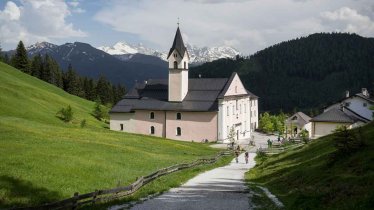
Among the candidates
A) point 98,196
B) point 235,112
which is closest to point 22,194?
point 98,196

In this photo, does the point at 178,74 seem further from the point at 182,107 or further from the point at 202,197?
the point at 202,197

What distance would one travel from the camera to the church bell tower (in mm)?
81875

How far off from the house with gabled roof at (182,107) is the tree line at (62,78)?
41946 mm

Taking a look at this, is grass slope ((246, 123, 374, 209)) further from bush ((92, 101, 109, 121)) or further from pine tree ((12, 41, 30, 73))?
pine tree ((12, 41, 30, 73))

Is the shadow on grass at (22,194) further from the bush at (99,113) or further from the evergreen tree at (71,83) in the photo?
the evergreen tree at (71,83)

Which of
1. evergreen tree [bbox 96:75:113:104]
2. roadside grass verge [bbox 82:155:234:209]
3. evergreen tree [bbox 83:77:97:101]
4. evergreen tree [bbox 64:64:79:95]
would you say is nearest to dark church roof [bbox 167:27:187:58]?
roadside grass verge [bbox 82:155:234:209]

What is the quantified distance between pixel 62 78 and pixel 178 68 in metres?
75.7

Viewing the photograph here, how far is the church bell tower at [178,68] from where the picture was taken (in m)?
81.9

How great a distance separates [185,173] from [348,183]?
772 inches

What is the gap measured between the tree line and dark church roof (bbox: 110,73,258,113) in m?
40.4

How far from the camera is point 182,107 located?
269ft

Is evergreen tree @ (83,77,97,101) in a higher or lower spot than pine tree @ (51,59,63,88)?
lower

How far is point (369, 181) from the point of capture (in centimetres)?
1803

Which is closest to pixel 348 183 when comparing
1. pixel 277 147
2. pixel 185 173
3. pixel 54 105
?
pixel 185 173
